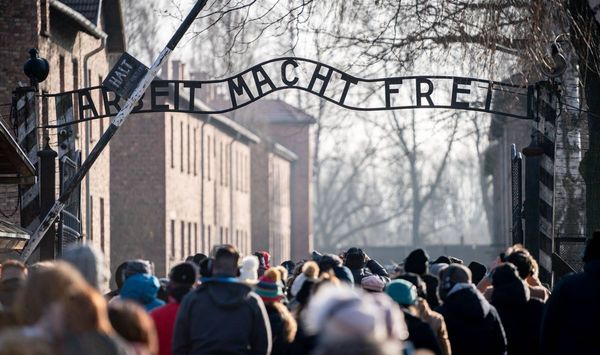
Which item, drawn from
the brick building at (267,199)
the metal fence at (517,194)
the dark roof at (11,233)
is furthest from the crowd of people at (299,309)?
the brick building at (267,199)

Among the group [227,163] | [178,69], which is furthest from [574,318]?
[178,69]

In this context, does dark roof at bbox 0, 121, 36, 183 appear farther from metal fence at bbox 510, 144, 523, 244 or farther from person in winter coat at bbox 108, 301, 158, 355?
person in winter coat at bbox 108, 301, 158, 355

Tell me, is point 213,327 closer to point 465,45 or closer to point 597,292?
point 597,292

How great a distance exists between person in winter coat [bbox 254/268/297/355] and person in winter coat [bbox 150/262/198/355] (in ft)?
2.21

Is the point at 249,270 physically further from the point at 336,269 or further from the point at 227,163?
the point at 227,163

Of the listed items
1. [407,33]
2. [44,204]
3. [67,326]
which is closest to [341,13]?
[407,33]

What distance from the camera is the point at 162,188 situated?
5397 cm

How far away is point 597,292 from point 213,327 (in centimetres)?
286

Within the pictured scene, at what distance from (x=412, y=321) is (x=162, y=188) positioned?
43.1 meters

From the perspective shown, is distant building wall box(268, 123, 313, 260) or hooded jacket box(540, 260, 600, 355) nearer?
hooded jacket box(540, 260, 600, 355)

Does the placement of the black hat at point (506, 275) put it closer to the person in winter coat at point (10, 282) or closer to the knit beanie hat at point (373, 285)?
the knit beanie hat at point (373, 285)

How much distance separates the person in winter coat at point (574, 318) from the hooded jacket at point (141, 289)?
299 cm

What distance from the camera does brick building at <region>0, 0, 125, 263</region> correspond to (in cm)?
3209

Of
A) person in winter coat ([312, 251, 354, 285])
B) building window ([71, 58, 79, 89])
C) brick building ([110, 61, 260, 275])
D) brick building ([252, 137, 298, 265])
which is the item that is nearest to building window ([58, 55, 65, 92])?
building window ([71, 58, 79, 89])
